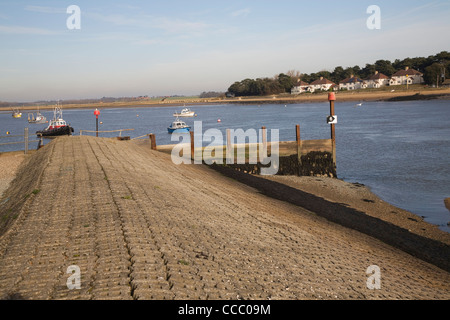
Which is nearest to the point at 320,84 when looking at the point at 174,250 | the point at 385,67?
the point at 385,67

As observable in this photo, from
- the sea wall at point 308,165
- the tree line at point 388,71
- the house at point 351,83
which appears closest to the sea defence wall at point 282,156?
the sea wall at point 308,165

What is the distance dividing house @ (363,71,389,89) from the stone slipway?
503 feet

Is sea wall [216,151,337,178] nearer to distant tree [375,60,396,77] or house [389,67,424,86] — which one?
house [389,67,424,86]

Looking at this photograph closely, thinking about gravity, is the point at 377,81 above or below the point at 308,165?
above

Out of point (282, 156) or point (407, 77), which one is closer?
point (282, 156)

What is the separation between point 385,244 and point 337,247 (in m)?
2.75

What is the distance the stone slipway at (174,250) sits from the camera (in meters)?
5.60

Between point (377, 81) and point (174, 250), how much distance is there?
160 m

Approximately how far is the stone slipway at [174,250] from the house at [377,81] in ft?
503

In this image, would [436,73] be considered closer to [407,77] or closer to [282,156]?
[407,77]

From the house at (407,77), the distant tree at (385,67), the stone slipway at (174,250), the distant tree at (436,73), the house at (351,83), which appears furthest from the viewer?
the house at (351,83)

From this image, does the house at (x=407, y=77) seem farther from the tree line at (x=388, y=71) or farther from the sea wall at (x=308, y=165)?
the sea wall at (x=308, y=165)

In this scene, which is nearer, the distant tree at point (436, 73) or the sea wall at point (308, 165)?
the sea wall at point (308, 165)

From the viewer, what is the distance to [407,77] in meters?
143
